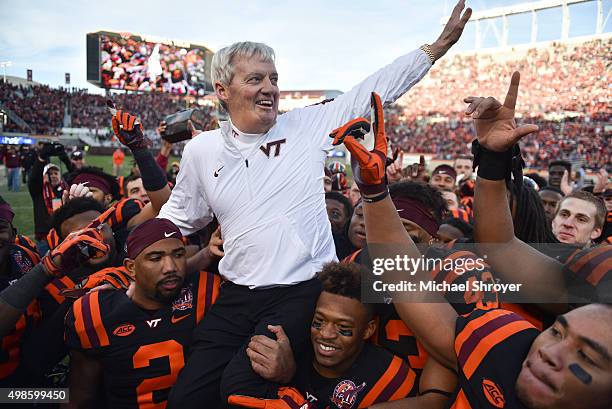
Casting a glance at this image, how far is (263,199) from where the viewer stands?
2215 mm

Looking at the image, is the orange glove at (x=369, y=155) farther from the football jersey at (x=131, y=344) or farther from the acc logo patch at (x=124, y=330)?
the acc logo patch at (x=124, y=330)

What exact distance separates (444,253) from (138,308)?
5.39ft

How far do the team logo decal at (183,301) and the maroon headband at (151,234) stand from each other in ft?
1.02

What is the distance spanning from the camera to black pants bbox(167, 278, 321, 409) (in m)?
2.06

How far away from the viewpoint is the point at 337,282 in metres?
2.10

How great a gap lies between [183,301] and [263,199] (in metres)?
0.79

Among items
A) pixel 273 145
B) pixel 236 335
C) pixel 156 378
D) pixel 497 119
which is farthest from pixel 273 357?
pixel 497 119

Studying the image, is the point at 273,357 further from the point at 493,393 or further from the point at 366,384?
the point at 493,393

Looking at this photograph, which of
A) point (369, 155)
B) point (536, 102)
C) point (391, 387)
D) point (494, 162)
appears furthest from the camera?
point (536, 102)

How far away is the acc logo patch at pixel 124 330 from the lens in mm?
2391

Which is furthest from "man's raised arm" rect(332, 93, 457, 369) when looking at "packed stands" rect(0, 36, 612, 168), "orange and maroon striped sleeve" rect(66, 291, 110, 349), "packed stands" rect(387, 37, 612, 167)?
"packed stands" rect(387, 37, 612, 167)

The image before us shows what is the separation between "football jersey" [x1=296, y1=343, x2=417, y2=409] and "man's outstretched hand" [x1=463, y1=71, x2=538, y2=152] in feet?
3.44

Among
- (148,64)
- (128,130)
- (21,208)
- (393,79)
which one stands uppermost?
(148,64)

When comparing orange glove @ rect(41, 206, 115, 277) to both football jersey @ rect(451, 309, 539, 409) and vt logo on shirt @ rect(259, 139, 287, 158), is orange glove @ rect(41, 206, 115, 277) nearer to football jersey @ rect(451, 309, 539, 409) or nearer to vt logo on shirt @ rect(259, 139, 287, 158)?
vt logo on shirt @ rect(259, 139, 287, 158)
